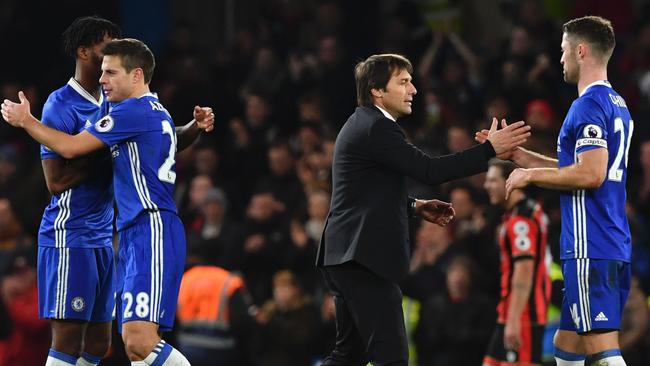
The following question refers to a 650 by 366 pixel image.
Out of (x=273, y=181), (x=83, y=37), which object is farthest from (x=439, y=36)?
(x=83, y=37)

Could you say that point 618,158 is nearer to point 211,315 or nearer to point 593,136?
point 593,136

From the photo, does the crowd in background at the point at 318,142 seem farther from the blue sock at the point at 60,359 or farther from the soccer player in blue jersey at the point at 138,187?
the soccer player in blue jersey at the point at 138,187

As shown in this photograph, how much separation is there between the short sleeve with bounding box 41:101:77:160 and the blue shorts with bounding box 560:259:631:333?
9.23ft

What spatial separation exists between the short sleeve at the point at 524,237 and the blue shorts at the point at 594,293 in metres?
2.00

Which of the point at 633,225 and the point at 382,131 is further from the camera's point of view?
the point at 633,225

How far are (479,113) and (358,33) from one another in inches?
93.6

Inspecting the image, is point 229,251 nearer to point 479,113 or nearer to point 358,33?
point 479,113

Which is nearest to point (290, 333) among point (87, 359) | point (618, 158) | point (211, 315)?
point (211, 315)

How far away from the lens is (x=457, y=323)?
1116cm

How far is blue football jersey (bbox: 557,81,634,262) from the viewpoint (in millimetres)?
6973

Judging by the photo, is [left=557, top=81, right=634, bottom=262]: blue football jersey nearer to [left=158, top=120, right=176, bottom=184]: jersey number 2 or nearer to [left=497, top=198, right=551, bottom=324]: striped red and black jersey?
[left=497, top=198, right=551, bottom=324]: striped red and black jersey

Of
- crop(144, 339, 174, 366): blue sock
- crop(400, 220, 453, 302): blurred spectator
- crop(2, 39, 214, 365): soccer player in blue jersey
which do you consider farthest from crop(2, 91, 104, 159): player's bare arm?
crop(400, 220, 453, 302): blurred spectator

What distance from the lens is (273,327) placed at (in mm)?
11648

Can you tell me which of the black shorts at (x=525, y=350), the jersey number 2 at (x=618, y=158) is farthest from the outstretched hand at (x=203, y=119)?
the black shorts at (x=525, y=350)
